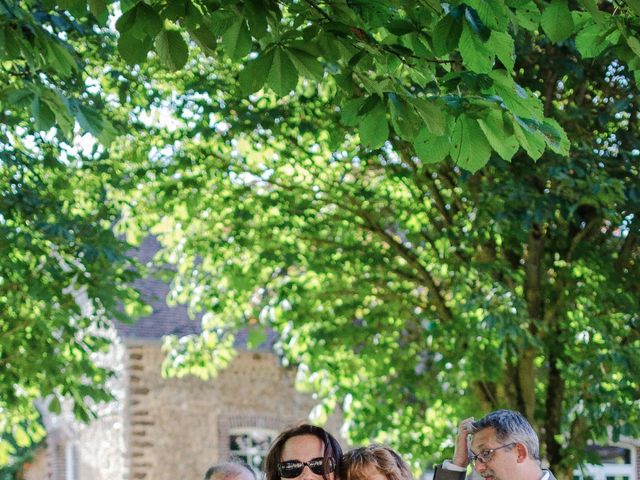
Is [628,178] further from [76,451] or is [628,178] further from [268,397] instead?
[76,451]

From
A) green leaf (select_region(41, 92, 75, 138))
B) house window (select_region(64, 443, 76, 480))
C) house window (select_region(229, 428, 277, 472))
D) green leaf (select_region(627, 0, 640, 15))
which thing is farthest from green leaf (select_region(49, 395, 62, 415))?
house window (select_region(64, 443, 76, 480))

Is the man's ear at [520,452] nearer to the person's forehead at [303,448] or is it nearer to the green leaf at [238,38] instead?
the person's forehead at [303,448]

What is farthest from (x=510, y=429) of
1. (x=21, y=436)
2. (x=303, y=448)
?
(x=21, y=436)

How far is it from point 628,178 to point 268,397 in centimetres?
1244

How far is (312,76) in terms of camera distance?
4.50 meters

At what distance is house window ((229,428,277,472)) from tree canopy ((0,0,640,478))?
21.7 feet

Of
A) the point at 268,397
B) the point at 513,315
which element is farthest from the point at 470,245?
the point at 268,397

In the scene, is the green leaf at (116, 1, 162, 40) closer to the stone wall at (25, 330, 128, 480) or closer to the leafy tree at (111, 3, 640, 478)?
the leafy tree at (111, 3, 640, 478)

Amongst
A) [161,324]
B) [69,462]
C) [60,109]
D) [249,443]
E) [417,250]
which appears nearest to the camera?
[60,109]

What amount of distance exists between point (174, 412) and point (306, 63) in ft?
56.1

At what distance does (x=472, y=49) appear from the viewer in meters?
4.25

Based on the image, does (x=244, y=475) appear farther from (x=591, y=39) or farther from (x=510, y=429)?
(x=591, y=39)

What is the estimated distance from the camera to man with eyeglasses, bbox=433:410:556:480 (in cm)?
496

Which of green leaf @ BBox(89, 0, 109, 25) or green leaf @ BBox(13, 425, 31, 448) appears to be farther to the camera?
green leaf @ BBox(13, 425, 31, 448)
